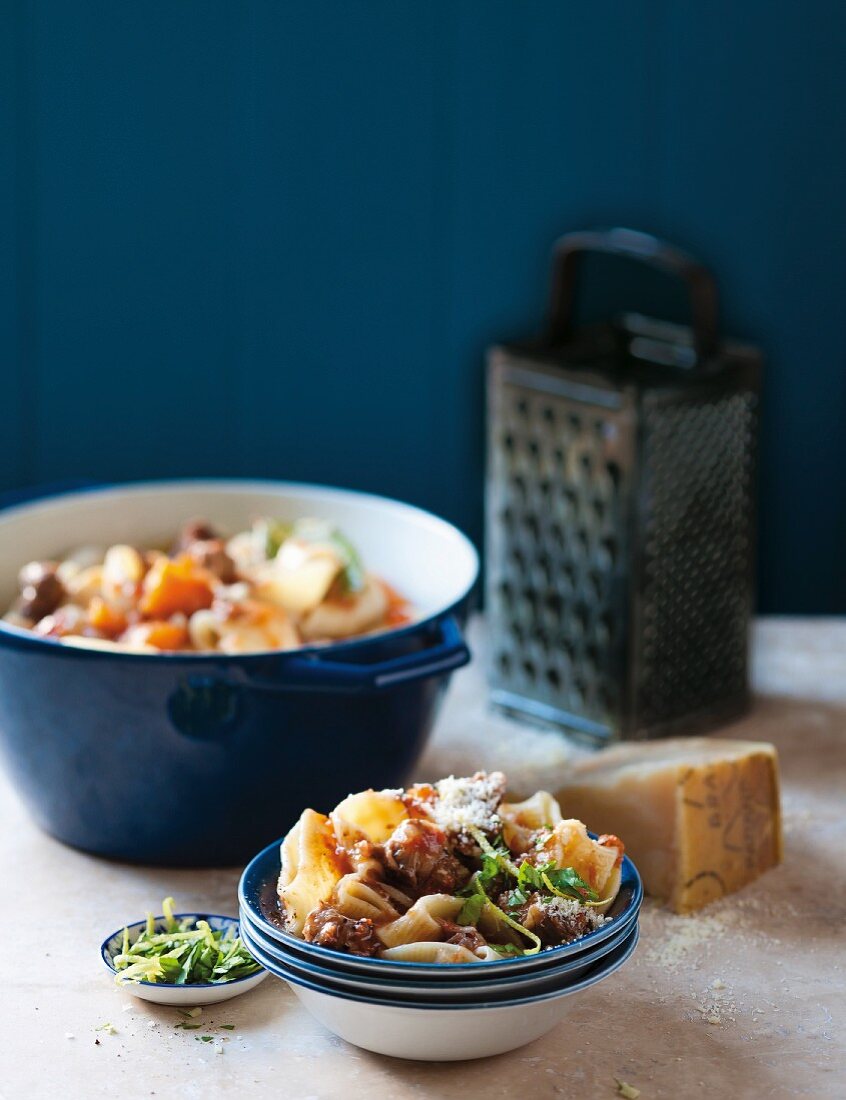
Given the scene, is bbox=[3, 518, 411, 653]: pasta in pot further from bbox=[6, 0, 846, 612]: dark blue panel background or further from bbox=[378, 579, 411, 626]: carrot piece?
bbox=[6, 0, 846, 612]: dark blue panel background

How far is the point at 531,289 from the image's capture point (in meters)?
2.49

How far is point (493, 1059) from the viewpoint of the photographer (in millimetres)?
1114

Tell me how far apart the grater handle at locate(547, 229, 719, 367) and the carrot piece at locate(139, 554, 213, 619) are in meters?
0.54

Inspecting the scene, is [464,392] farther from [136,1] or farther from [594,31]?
[136,1]

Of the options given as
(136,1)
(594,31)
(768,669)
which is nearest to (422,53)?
(594,31)

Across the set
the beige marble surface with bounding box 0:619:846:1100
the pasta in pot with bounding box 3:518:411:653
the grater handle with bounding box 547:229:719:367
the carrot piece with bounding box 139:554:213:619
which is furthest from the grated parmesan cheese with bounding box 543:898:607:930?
the grater handle with bounding box 547:229:719:367

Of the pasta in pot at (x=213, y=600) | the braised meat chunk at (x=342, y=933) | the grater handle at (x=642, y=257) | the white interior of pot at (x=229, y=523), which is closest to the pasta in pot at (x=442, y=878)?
the braised meat chunk at (x=342, y=933)

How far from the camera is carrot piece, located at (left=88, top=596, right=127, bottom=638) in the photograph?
4.83 ft

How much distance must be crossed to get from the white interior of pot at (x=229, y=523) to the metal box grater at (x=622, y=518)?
17 centimetres

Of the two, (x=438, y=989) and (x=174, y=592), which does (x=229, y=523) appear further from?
(x=438, y=989)

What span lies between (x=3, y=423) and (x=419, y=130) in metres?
0.77

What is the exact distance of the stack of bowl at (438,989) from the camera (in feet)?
3.35

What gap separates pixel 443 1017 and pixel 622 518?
0.73 m

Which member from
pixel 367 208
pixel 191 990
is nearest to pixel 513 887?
pixel 191 990
